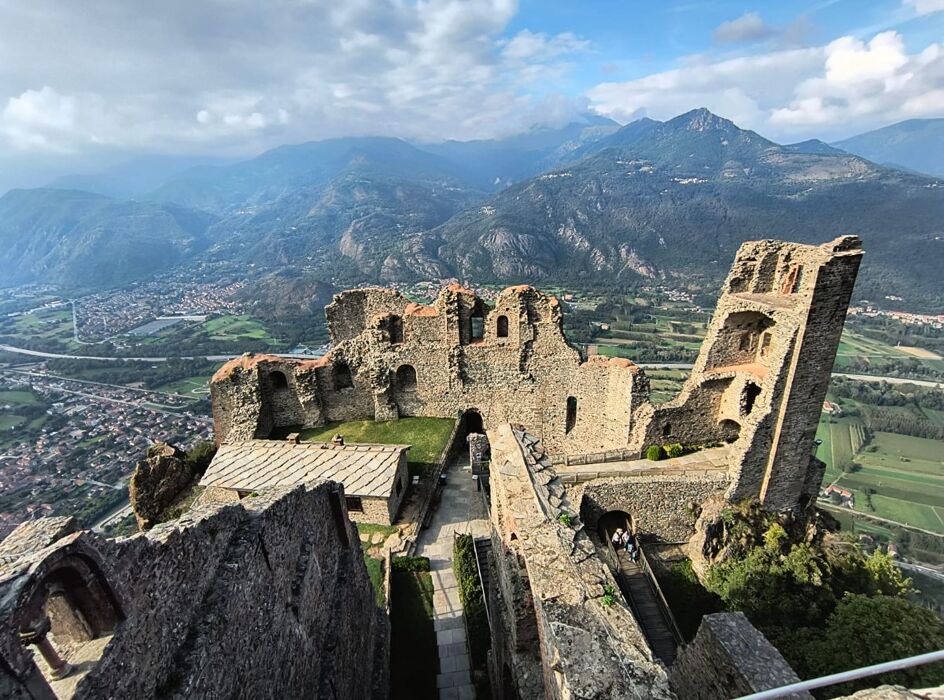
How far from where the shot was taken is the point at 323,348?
87750 millimetres

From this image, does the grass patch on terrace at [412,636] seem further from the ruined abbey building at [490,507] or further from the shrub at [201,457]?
the shrub at [201,457]

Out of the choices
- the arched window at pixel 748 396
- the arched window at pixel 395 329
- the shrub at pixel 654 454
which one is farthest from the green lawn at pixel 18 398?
the arched window at pixel 748 396

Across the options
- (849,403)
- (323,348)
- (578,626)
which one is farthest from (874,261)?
(578,626)

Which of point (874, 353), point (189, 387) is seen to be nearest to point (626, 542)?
point (189, 387)

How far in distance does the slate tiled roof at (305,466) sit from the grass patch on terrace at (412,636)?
3.13m

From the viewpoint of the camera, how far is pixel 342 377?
25078 millimetres

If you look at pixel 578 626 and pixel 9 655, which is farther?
pixel 578 626

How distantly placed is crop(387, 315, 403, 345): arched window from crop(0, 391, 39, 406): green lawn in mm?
76485

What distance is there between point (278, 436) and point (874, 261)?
18759cm

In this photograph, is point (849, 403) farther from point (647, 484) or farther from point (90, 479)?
point (90, 479)

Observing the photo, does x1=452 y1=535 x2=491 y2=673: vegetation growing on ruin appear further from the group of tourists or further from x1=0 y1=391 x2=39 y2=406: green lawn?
x1=0 y1=391 x2=39 y2=406: green lawn

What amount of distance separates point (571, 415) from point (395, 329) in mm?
10492

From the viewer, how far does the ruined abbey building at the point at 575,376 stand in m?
15.8

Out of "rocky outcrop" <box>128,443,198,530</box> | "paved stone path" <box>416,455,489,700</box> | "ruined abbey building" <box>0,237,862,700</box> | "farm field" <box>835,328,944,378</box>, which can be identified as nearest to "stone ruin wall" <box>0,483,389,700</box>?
"ruined abbey building" <box>0,237,862,700</box>
